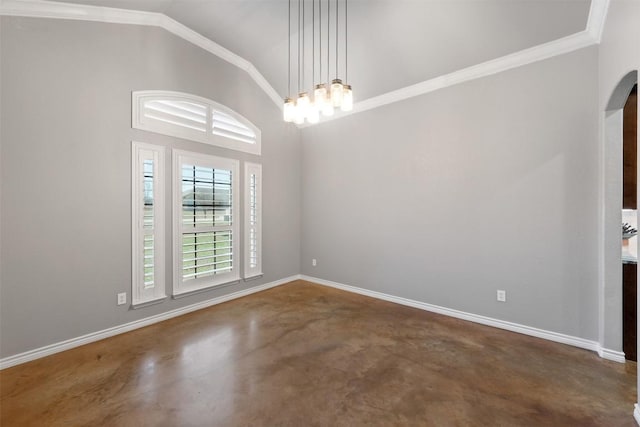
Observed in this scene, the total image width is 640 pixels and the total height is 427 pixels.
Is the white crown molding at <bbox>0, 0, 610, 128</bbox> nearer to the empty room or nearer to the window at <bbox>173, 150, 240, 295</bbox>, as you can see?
the empty room

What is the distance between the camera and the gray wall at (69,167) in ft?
7.66

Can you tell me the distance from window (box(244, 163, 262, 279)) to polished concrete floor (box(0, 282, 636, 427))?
1.25 meters

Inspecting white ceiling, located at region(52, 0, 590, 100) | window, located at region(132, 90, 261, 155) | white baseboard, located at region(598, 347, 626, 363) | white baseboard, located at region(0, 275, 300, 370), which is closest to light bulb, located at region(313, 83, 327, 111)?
white ceiling, located at region(52, 0, 590, 100)

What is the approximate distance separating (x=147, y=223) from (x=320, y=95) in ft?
8.03

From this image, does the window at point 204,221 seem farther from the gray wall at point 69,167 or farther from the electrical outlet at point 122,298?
the electrical outlet at point 122,298

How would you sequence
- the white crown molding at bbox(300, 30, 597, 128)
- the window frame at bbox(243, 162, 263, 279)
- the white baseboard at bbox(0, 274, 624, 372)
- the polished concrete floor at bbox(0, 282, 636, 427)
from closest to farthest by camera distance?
the polished concrete floor at bbox(0, 282, 636, 427) < the white baseboard at bbox(0, 274, 624, 372) < the white crown molding at bbox(300, 30, 597, 128) < the window frame at bbox(243, 162, 263, 279)

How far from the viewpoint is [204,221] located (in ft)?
12.1

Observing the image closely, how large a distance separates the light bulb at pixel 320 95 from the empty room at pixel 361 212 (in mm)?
18

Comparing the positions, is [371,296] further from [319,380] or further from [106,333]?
[106,333]

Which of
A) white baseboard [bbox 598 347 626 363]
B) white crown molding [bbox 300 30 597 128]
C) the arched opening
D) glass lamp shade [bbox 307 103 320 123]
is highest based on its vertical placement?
white crown molding [bbox 300 30 597 128]

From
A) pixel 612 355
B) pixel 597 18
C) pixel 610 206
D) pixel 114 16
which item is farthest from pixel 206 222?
pixel 597 18

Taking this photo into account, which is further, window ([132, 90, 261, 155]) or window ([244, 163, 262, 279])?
window ([244, 163, 262, 279])

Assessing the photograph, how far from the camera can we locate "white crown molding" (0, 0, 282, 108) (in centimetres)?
235

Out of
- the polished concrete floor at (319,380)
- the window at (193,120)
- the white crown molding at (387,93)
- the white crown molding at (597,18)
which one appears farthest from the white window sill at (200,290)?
the white crown molding at (597,18)
